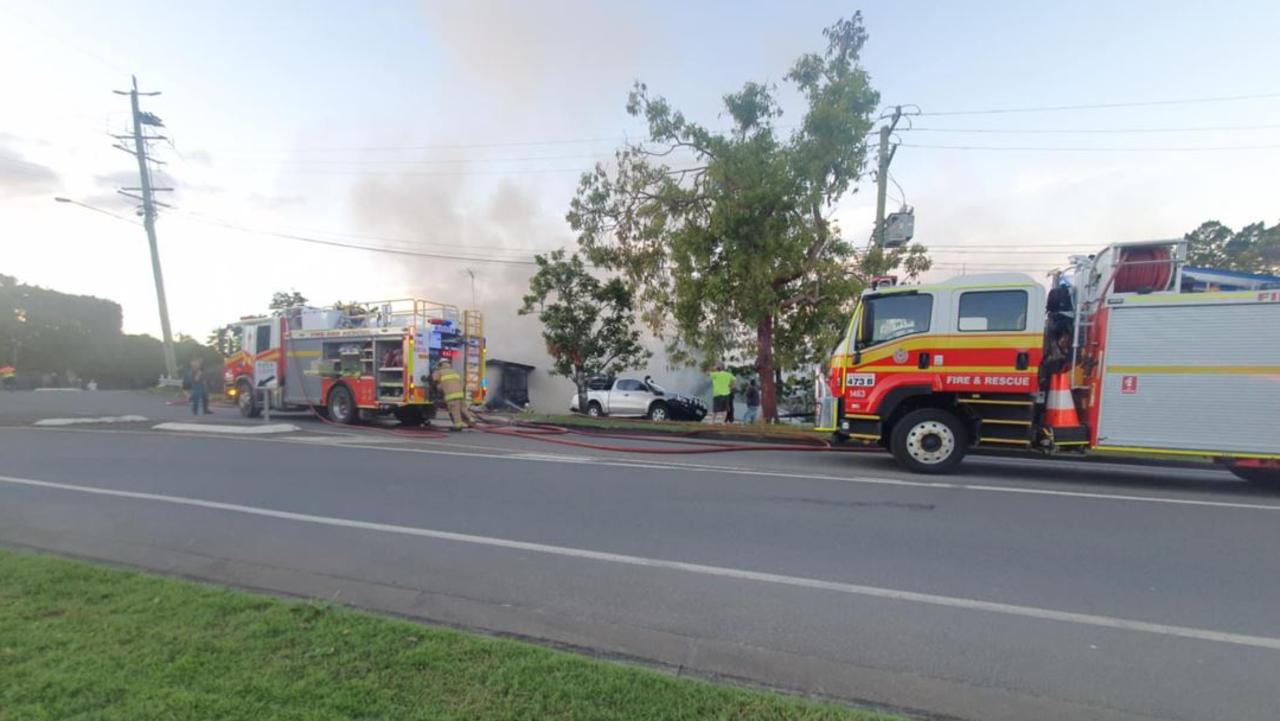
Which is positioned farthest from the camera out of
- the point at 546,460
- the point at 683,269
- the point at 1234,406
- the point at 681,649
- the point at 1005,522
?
the point at 683,269

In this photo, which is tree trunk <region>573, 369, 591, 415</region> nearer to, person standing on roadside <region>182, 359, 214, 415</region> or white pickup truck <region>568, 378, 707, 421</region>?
white pickup truck <region>568, 378, 707, 421</region>

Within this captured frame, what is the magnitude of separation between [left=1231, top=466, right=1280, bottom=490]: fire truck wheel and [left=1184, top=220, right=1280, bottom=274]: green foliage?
51.2 feet

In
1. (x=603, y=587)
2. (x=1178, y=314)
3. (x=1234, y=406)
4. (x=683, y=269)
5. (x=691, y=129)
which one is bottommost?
(x=603, y=587)

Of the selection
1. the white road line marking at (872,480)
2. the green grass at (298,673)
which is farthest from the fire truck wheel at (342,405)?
the green grass at (298,673)

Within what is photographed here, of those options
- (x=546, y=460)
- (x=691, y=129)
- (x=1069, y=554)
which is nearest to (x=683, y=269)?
(x=691, y=129)

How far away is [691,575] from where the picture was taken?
4777 millimetres

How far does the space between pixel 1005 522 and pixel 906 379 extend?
10.1 ft

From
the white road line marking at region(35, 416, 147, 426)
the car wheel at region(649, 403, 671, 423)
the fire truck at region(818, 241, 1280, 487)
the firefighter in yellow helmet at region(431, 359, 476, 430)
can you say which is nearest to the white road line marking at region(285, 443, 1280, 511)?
the fire truck at region(818, 241, 1280, 487)

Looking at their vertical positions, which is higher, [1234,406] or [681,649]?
[1234,406]

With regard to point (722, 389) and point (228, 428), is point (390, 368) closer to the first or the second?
point (228, 428)

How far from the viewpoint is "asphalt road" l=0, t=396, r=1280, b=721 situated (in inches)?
136

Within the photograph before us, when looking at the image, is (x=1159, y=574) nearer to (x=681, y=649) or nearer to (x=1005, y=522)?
(x=1005, y=522)

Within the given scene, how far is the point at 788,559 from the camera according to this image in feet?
16.9

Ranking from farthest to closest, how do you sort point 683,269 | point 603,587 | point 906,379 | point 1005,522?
point 683,269 → point 906,379 → point 1005,522 → point 603,587
